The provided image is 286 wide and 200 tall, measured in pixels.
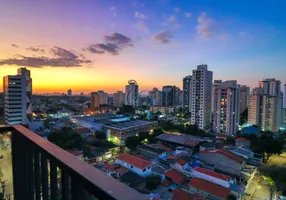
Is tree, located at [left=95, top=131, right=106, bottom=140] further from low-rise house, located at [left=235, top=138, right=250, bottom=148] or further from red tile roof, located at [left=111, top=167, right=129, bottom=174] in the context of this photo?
low-rise house, located at [left=235, top=138, right=250, bottom=148]

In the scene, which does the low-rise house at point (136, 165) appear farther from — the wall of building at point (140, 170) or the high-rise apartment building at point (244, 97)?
the high-rise apartment building at point (244, 97)

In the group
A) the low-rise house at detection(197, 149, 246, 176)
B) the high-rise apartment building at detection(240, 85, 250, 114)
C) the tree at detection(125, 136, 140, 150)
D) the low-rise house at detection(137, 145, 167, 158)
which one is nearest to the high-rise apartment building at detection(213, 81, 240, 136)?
the low-rise house at detection(197, 149, 246, 176)

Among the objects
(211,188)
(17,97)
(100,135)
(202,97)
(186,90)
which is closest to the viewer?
(211,188)

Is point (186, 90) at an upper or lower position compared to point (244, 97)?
upper

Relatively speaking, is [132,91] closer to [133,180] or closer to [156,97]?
[156,97]

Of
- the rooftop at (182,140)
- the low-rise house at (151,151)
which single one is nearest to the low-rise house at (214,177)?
the low-rise house at (151,151)

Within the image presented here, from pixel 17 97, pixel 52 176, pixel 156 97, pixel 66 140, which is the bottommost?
pixel 66 140

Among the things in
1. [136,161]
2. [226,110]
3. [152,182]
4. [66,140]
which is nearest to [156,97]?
[226,110]

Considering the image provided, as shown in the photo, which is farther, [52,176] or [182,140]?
[182,140]
